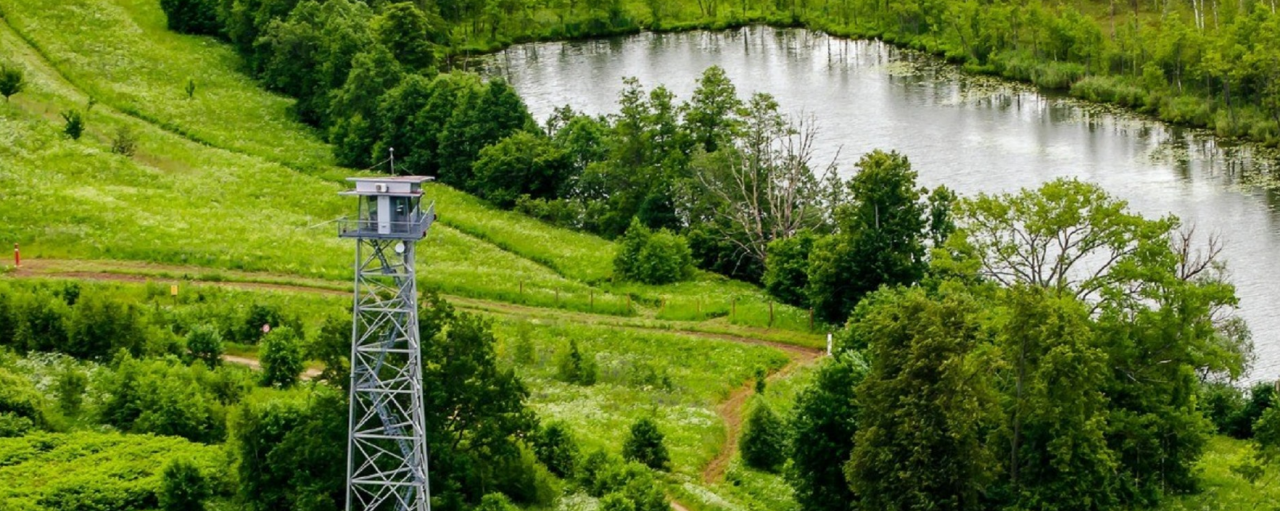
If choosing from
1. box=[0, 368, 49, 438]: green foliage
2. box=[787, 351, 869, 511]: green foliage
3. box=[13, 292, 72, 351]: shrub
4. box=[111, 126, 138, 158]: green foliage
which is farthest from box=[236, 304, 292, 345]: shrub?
box=[111, 126, 138, 158]: green foliage

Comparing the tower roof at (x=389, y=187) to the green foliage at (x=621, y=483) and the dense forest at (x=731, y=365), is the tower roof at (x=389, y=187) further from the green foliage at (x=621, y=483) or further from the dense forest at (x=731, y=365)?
the green foliage at (x=621, y=483)

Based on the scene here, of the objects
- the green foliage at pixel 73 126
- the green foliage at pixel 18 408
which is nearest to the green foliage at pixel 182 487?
the green foliage at pixel 18 408

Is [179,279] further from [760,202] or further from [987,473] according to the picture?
[987,473]

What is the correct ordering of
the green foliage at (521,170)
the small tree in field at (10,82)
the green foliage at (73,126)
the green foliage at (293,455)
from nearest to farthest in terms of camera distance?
the green foliage at (293,455) → the green foliage at (73,126) → the green foliage at (521,170) → the small tree in field at (10,82)

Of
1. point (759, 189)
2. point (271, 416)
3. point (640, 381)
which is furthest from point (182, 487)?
point (759, 189)

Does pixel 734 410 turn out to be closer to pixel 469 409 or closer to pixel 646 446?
pixel 646 446

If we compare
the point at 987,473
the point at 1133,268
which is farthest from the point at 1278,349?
the point at 987,473
